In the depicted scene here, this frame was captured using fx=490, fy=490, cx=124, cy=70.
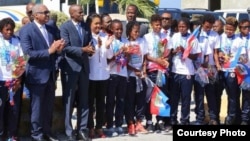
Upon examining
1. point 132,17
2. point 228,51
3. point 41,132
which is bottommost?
point 41,132

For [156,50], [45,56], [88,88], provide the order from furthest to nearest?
1. [156,50]
2. [88,88]
3. [45,56]

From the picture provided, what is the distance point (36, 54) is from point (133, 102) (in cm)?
187

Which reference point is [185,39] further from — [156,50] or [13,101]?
[13,101]

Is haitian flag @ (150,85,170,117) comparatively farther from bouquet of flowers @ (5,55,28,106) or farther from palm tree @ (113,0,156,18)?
palm tree @ (113,0,156,18)

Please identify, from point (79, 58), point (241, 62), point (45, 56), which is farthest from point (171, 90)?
point (45, 56)

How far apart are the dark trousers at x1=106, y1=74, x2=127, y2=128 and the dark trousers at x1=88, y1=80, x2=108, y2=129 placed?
0.33 feet

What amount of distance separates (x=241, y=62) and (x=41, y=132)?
3245 mm

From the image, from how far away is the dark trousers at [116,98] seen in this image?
283 inches

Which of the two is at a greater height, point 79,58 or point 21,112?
point 79,58

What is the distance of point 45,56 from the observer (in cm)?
635

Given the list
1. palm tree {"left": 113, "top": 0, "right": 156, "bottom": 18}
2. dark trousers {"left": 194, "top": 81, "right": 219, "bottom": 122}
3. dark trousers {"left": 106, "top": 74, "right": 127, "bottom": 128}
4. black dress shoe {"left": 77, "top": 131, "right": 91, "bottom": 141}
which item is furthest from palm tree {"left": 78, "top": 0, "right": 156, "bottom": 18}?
black dress shoe {"left": 77, "top": 131, "right": 91, "bottom": 141}

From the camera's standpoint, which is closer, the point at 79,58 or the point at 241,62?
the point at 79,58

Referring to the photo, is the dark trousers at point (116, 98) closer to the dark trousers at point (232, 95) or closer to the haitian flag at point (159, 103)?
the haitian flag at point (159, 103)

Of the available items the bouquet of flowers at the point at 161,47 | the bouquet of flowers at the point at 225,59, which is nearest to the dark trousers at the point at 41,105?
the bouquet of flowers at the point at 161,47
